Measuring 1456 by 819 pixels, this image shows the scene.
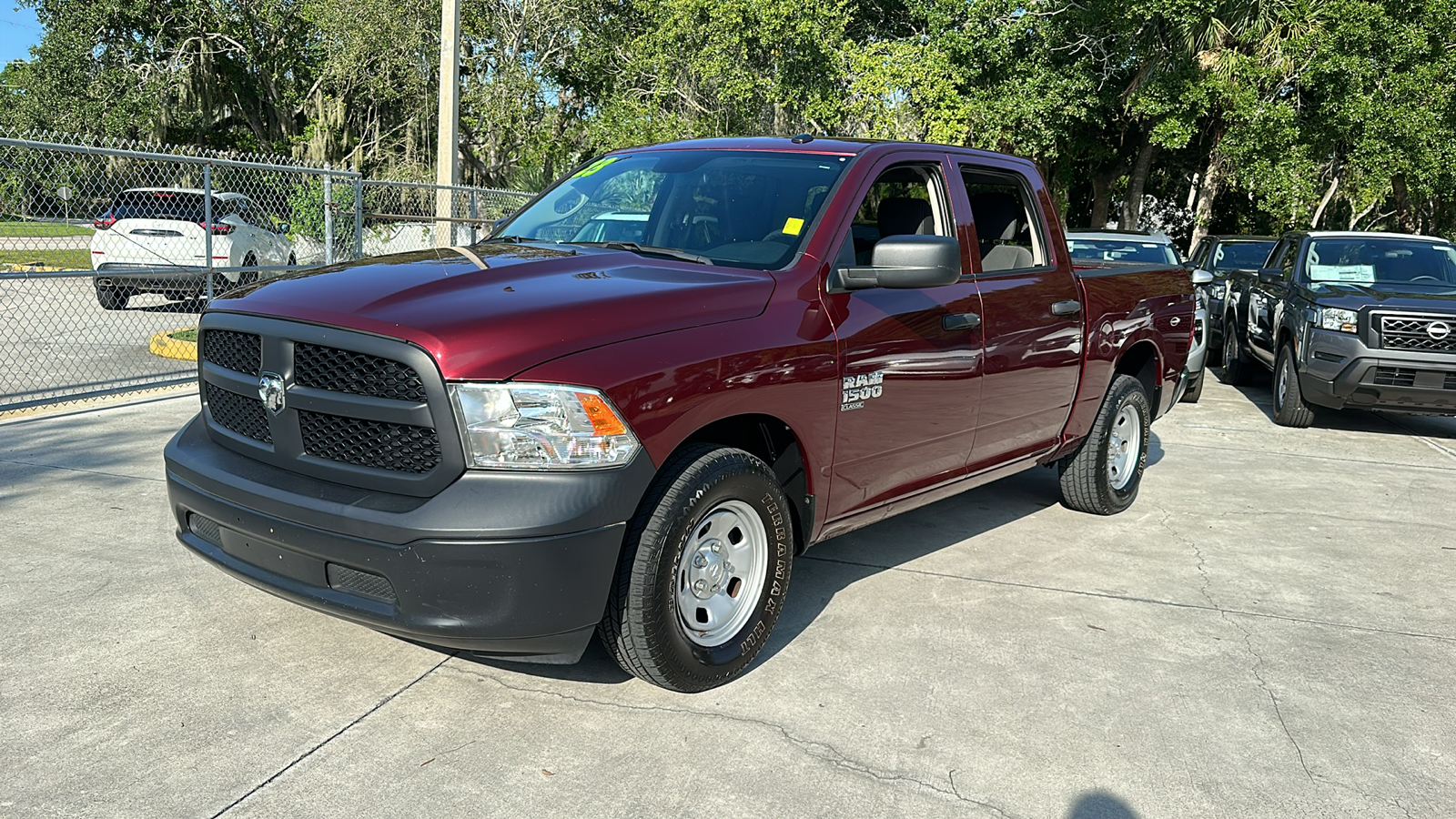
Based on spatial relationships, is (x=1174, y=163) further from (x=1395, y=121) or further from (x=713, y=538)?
(x=713, y=538)

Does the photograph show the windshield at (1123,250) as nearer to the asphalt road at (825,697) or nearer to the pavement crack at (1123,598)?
the asphalt road at (825,697)

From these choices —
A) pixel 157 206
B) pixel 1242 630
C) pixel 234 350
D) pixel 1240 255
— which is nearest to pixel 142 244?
pixel 157 206

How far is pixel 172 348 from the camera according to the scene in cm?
1060

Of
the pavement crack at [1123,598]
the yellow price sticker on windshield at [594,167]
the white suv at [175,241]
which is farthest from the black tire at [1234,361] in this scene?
the white suv at [175,241]

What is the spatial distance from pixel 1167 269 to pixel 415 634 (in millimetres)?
5305

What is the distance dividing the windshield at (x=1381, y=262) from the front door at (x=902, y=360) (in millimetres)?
7255

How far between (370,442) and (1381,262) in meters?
10.4

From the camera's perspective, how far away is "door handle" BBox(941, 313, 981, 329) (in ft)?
15.2

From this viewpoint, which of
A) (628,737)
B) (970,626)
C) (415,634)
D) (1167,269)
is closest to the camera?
(415,634)

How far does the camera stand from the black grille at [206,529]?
364 cm

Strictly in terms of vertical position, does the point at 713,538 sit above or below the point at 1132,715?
above

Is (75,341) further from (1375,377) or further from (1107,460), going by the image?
(1375,377)

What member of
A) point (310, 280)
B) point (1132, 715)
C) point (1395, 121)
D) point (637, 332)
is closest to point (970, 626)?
point (1132, 715)

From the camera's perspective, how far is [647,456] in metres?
3.33
